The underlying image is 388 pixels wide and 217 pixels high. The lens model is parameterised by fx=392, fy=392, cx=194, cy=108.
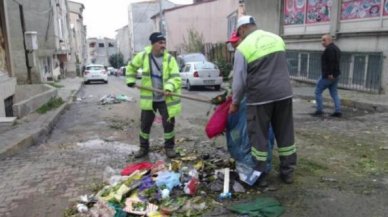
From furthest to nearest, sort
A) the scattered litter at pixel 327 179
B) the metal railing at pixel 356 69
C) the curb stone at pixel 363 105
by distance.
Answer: the metal railing at pixel 356 69, the curb stone at pixel 363 105, the scattered litter at pixel 327 179

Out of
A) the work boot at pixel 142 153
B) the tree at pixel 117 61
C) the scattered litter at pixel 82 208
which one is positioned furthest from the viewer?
the tree at pixel 117 61

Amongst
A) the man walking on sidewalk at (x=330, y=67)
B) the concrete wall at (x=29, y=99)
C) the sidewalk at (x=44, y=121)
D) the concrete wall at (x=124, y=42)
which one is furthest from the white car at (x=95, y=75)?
the concrete wall at (x=124, y=42)

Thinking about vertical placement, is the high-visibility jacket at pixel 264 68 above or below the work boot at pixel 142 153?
above

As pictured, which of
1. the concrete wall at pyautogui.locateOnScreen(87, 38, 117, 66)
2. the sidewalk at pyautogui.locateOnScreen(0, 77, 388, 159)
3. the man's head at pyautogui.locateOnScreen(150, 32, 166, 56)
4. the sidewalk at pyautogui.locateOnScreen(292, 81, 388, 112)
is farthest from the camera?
the concrete wall at pyautogui.locateOnScreen(87, 38, 117, 66)

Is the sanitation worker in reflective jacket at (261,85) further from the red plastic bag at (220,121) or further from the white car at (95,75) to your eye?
the white car at (95,75)

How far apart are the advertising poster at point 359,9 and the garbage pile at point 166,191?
9.15 meters

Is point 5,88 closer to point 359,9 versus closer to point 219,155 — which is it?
point 219,155

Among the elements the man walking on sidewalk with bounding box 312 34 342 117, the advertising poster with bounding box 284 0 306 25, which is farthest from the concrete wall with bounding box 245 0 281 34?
the man walking on sidewalk with bounding box 312 34 342 117

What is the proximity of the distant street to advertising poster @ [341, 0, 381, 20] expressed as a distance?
12.7 feet

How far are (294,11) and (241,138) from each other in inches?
515

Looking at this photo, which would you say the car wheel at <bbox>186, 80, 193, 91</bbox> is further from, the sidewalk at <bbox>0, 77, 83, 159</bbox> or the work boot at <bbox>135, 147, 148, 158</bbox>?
the work boot at <bbox>135, 147, 148, 158</bbox>

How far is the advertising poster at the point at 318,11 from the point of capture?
14148 mm

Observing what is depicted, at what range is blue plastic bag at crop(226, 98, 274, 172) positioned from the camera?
14.6 ft

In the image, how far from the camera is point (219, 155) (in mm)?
5719
